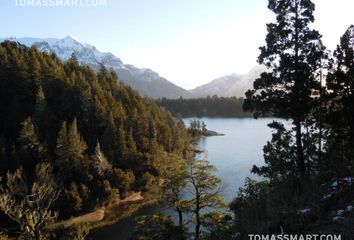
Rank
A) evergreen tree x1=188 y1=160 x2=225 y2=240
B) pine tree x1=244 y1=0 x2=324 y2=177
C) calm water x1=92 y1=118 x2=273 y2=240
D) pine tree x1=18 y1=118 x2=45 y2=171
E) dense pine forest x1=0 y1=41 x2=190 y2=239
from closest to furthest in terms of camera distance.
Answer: pine tree x1=244 y1=0 x2=324 y2=177
evergreen tree x1=188 y1=160 x2=225 y2=240
calm water x1=92 y1=118 x2=273 y2=240
dense pine forest x1=0 y1=41 x2=190 y2=239
pine tree x1=18 y1=118 x2=45 y2=171

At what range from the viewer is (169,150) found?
95625 mm

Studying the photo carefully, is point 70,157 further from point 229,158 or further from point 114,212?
point 229,158

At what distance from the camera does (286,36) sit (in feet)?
85.1

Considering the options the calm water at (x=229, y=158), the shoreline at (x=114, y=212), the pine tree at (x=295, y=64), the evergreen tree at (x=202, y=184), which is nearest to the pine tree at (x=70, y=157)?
the shoreline at (x=114, y=212)

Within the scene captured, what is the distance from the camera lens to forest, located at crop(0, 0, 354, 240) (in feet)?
60.1

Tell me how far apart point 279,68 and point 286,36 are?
207 cm

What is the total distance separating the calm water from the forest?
5487 mm

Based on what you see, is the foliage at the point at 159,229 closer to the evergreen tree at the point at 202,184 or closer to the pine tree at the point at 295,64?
the evergreen tree at the point at 202,184

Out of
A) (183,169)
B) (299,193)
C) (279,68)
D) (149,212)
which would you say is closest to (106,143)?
(149,212)

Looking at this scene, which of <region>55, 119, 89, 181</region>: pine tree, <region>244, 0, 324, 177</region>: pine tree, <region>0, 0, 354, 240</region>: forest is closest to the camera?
<region>0, 0, 354, 240</region>: forest

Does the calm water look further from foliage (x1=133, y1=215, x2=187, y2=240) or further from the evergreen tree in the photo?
foliage (x1=133, y1=215, x2=187, y2=240)

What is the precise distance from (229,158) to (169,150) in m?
14.6

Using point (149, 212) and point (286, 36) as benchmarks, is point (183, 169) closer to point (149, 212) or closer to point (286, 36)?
point (286, 36)

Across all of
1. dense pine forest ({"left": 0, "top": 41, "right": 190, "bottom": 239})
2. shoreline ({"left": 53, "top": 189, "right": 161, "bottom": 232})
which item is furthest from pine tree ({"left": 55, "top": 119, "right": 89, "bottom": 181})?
shoreline ({"left": 53, "top": 189, "right": 161, "bottom": 232})
